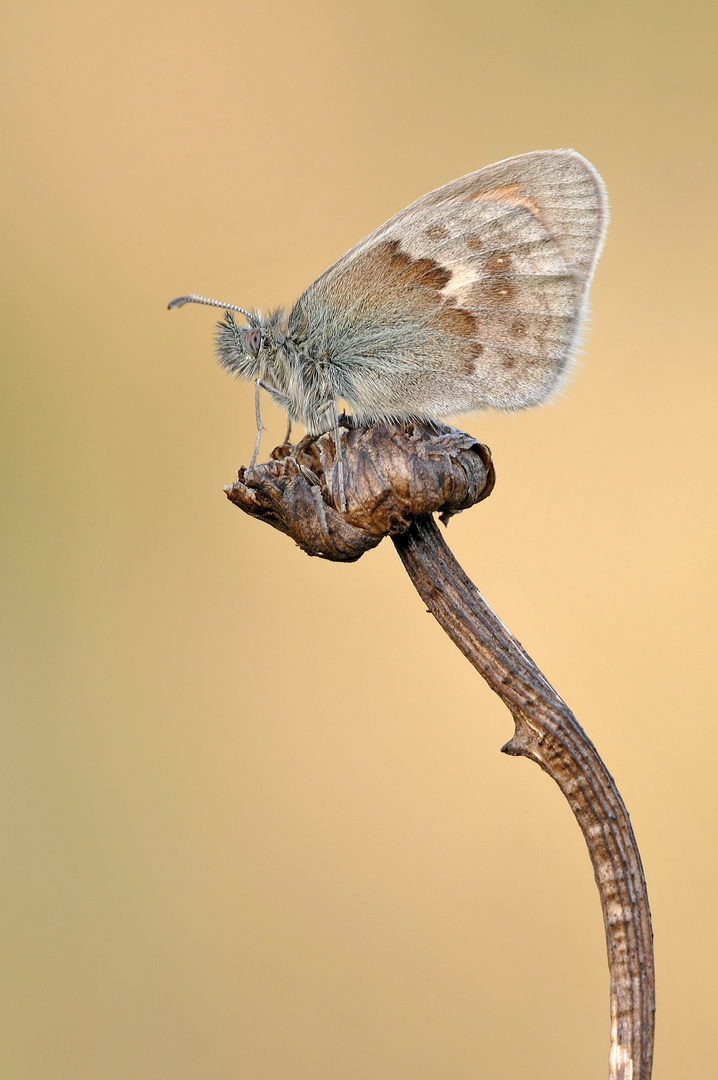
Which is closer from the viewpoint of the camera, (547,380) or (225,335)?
(547,380)

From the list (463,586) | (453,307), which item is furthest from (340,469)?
(453,307)

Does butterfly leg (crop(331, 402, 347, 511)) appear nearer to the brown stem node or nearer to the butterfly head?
the brown stem node

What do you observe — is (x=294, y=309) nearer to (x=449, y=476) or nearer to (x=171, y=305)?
(x=171, y=305)

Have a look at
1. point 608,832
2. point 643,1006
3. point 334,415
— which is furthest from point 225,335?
point 643,1006

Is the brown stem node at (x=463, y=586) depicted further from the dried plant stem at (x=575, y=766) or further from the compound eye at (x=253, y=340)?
the compound eye at (x=253, y=340)

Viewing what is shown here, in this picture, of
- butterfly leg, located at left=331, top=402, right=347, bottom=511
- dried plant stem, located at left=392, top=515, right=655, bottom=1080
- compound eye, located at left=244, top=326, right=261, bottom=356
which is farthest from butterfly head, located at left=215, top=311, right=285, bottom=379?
dried plant stem, located at left=392, top=515, right=655, bottom=1080

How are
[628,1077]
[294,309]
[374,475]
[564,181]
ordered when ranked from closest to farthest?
[628,1077]
[374,475]
[564,181]
[294,309]

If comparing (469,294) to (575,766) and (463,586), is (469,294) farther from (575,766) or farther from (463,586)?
(575,766)

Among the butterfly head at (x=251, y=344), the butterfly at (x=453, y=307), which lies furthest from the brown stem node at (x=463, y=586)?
the butterfly head at (x=251, y=344)
